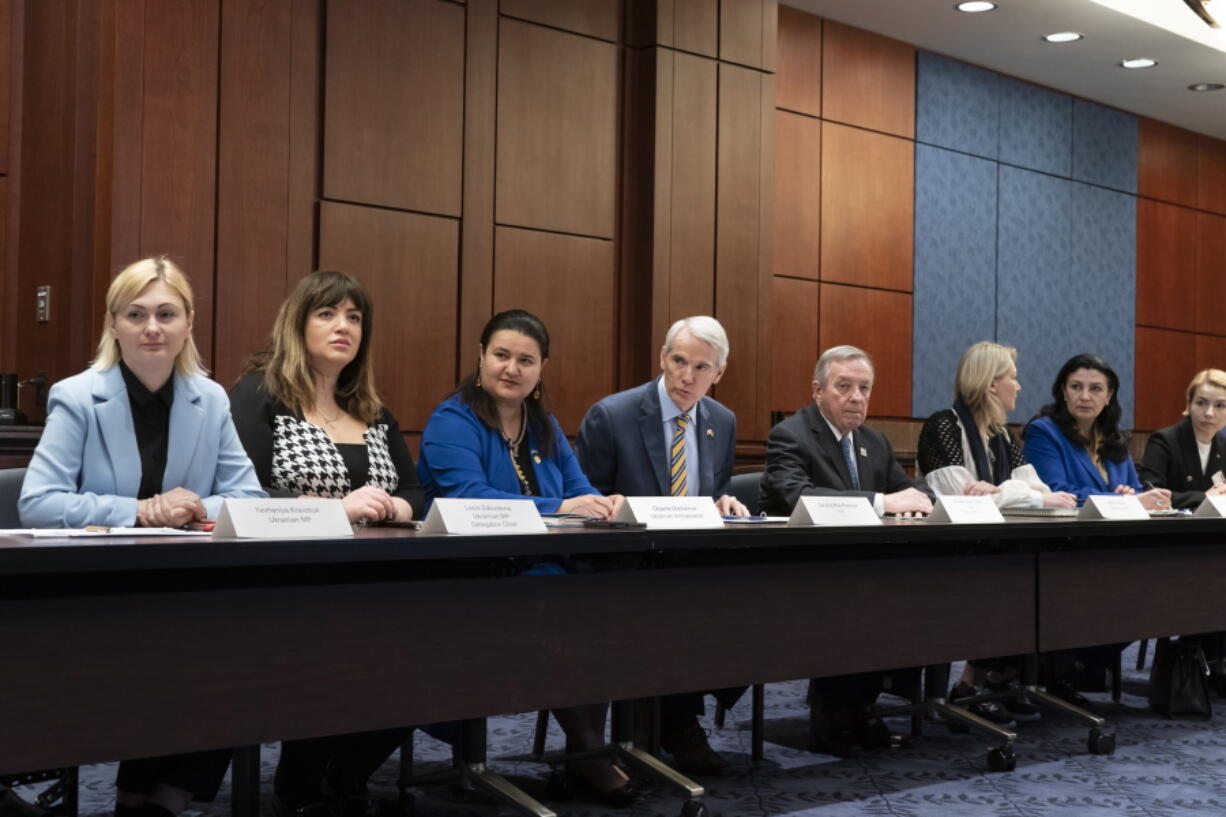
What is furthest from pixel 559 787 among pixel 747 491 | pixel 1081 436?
pixel 1081 436

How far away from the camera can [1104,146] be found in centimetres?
848

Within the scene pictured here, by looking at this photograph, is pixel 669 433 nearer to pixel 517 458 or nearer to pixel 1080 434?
pixel 517 458

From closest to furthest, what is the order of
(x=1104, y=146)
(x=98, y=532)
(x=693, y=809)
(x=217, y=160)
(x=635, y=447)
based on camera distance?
(x=98, y=532) → (x=693, y=809) → (x=635, y=447) → (x=217, y=160) → (x=1104, y=146)

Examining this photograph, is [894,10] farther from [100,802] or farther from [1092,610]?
[100,802]

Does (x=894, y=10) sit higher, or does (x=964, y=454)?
(x=894, y=10)

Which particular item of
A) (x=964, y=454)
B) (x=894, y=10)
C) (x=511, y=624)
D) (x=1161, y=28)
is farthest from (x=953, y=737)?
(x=1161, y=28)

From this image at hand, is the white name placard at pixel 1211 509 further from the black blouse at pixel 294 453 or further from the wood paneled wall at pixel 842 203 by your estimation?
the wood paneled wall at pixel 842 203

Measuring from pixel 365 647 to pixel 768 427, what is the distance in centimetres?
419

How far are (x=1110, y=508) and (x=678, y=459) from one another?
121cm

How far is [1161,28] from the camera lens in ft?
22.9

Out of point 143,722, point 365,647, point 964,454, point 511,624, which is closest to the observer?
point 143,722

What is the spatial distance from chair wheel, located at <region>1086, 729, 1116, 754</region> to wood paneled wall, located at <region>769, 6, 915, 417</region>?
3.38 m

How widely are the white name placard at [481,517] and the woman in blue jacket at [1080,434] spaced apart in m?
2.83

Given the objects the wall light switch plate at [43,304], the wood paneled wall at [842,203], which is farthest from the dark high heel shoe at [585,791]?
the wood paneled wall at [842,203]
